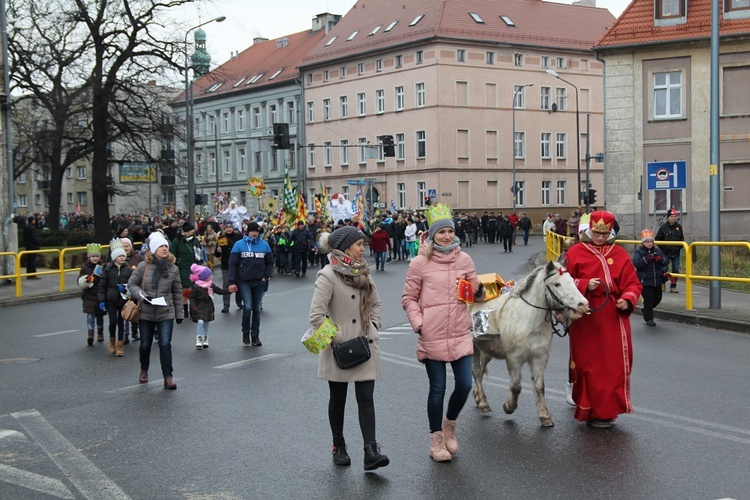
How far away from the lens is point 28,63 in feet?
122

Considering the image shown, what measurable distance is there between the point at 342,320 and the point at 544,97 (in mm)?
68180

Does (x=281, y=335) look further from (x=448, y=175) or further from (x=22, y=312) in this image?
(x=448, y=175)

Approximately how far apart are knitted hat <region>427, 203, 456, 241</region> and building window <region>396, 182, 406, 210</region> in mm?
62952

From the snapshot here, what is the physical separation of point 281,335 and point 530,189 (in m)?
58.7

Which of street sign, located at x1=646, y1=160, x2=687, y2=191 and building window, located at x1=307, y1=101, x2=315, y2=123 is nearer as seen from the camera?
street sign, located at x1=646, y1=160, x2=687, y2=191

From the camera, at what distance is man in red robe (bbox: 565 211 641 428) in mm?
8117

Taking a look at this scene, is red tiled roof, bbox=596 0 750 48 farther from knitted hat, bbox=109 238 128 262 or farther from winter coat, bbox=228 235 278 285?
knitted hat, bbox=109 238 128 262

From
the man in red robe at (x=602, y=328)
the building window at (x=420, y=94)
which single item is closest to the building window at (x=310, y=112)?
the building window at (x=420, y=94)

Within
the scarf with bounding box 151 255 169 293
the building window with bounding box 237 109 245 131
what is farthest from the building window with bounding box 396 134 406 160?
the scarf with bounding box 151 255 169 293

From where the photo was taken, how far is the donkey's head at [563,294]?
782cm

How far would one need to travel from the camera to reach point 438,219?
24.4 ft

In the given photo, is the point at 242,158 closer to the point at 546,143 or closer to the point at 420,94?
the point at 420,94

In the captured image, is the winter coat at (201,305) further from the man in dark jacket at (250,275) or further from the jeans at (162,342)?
the jeans at (162,342)

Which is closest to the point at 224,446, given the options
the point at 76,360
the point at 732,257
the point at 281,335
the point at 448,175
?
the point at 76,360
